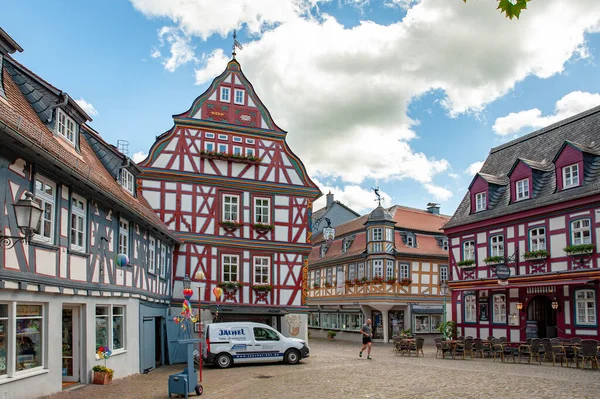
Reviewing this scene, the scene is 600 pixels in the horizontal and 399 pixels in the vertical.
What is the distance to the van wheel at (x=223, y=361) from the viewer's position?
2169 centimetres

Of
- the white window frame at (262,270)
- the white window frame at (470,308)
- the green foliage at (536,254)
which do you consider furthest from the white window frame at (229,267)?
the green foliage at (536,254)

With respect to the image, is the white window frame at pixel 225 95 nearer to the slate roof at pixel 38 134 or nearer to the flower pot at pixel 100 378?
the slate roof at pixel 38 134

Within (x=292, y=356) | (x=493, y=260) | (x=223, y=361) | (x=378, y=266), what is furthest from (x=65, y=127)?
(x=378, y=266)

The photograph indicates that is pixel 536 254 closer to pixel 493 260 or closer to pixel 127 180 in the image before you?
pixel 493 260

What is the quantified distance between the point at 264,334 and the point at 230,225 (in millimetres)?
6980

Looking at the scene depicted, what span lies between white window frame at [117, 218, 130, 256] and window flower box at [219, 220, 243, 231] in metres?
9.21

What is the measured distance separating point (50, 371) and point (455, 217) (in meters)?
24.2

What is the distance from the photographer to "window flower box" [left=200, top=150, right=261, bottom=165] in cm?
2833

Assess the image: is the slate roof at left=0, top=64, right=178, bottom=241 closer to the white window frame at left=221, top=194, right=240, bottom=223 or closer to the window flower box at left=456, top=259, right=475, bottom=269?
the white window frame at left=221, top=194, right=240, bottom=223

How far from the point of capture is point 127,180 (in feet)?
73.9

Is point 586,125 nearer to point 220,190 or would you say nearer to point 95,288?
point 220,190

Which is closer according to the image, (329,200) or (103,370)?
(103,370)

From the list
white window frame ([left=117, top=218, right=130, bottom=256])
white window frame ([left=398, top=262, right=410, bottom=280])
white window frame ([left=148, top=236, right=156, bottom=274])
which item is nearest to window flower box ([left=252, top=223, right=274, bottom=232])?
white window frame ([left=148, top=236, right=156, bottom=274])

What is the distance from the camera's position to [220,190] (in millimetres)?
28625
